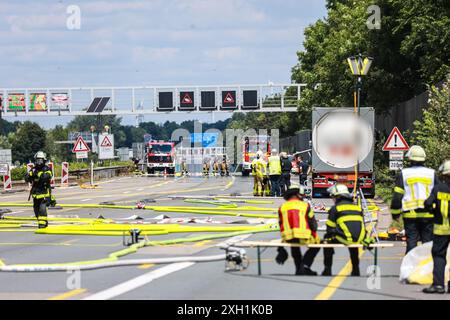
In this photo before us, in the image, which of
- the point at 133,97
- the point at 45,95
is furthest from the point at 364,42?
the point at 45,95

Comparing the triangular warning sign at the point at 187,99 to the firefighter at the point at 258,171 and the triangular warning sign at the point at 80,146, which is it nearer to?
the triangular warning sign at the point at 80,146

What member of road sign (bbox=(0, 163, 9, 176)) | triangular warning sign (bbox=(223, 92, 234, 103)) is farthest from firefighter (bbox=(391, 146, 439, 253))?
triangular warning sign (bbox=(223, 92, 234, 103))

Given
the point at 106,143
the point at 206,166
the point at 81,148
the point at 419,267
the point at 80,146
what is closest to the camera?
the point at 419,267

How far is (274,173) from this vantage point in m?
39.0

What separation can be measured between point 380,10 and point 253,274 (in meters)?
35.8

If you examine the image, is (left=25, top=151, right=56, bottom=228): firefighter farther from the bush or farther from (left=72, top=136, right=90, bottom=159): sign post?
the bush

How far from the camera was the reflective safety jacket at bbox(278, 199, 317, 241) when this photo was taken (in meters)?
14.8

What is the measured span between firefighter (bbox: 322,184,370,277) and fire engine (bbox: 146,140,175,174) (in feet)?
222

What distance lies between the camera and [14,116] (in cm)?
9075

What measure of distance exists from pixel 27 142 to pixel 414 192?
176 meters

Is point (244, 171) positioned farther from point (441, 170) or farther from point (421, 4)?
point (441, 170)

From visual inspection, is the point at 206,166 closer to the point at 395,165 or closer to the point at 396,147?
the point at 396,147

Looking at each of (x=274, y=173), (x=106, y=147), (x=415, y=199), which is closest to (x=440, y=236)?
(x=415, y=199)

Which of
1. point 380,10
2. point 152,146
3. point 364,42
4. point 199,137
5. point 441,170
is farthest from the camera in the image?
point 199,137
